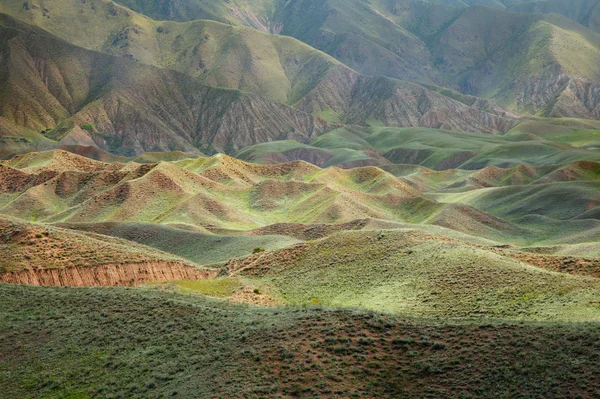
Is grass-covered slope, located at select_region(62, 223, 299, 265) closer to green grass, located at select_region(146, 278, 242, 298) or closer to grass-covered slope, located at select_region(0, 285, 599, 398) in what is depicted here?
green grass, located at select_region(146, 278, 242, 298)

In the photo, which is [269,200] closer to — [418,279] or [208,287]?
[208,287]

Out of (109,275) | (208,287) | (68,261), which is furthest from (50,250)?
(208,287)

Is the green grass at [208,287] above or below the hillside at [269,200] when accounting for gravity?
above

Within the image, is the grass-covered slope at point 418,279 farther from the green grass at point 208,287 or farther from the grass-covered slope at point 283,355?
the grass-covered slope at point 283,355

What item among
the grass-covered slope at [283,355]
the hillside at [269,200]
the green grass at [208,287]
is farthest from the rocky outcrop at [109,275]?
the hillside at [269,200]

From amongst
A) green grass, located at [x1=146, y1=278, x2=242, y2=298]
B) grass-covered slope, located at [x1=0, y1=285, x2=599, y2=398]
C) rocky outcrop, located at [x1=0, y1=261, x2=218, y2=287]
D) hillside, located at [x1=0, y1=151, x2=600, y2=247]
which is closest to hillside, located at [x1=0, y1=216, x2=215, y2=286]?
rocky outcrop, located at [x1=0, y1=261, x2=218, y2=287]

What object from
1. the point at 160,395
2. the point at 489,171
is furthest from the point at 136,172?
the point at 160,395

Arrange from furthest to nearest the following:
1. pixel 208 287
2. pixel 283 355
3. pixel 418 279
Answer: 1. pixel 208 287
2. pixel 418 279
3. pixel 283 355
